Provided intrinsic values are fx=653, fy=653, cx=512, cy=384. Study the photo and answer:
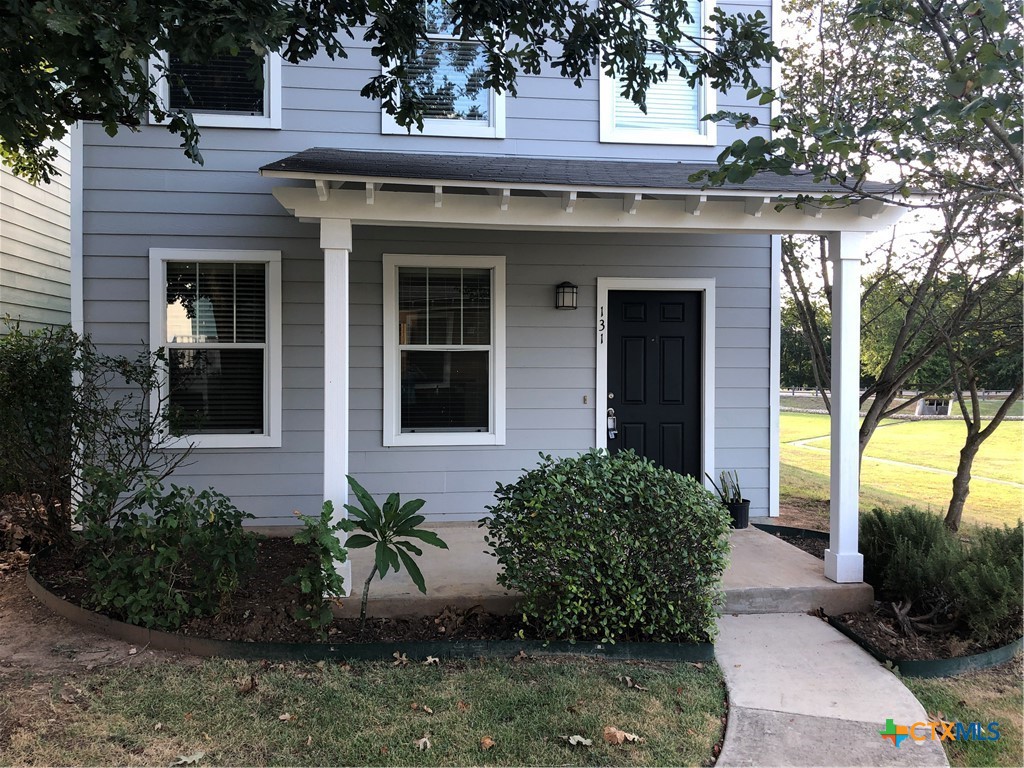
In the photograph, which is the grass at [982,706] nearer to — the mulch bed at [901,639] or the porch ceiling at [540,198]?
the mulch bed at [901,639]

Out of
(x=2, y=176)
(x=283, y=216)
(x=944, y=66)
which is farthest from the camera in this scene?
(x=2, y=176)

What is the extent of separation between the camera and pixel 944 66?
2771mm

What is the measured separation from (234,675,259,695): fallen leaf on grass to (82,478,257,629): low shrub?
70 centimetres

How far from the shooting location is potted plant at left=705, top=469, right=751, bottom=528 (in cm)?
573

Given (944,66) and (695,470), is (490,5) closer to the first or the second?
(944,66)

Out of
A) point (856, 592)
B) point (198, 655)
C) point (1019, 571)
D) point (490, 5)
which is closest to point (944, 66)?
point (490, 5)

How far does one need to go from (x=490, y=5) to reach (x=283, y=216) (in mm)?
2657

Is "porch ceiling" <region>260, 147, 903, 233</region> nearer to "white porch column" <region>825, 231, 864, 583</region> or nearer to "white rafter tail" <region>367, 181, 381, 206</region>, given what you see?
"white rafter tail" <region>367, 181, 381, 206</region>

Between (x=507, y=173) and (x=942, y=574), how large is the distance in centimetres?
366

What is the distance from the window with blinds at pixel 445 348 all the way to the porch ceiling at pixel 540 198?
1364mm

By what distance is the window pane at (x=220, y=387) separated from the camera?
5.62 meters

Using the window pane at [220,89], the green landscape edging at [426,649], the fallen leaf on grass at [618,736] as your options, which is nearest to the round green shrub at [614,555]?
the green landscape edging at [426,649]

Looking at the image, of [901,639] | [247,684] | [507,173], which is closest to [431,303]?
[507,173]

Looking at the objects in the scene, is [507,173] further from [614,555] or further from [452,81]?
[614,555]
